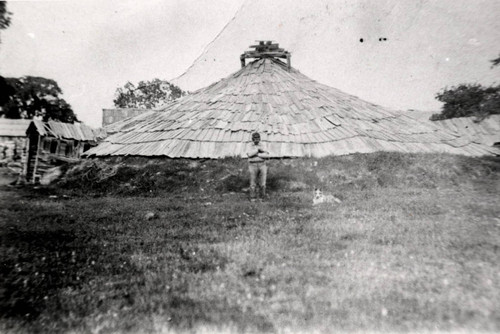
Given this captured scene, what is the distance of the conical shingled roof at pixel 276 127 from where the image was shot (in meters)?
13.8

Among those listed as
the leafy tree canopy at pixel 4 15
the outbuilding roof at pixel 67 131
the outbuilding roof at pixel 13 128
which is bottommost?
the leafy tree canopy at pixel 4 15

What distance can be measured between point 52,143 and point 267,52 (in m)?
18.5

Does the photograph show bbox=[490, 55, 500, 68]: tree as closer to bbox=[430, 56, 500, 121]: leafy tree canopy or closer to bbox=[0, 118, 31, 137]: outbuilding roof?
bbox=[430, 56, 500, 121]: leafy tree canopy

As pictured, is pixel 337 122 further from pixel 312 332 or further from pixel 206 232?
pixel 312 332

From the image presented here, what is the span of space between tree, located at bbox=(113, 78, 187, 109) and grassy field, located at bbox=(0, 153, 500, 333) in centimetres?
5178

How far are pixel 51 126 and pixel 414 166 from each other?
25542mm

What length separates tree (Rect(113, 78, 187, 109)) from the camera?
58.2 meters

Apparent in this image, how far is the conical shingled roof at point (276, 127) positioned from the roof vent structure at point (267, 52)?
12.2 feet

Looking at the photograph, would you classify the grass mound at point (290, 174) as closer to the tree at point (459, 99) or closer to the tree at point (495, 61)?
the tree at point (495, 61)

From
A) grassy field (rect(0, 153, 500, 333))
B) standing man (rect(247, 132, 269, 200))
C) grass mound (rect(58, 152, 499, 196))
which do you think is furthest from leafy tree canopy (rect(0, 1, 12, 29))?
grass mound (rect(58, 152, 499, 196))

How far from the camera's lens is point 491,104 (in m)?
17.7

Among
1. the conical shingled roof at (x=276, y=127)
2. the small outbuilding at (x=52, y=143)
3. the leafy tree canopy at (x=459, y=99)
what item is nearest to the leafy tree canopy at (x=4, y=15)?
the conical shingled roof at (x=276, y=127)

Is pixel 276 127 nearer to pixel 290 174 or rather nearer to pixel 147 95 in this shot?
pixel 290 174

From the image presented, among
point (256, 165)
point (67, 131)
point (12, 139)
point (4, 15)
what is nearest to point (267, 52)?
point (256, 165)
